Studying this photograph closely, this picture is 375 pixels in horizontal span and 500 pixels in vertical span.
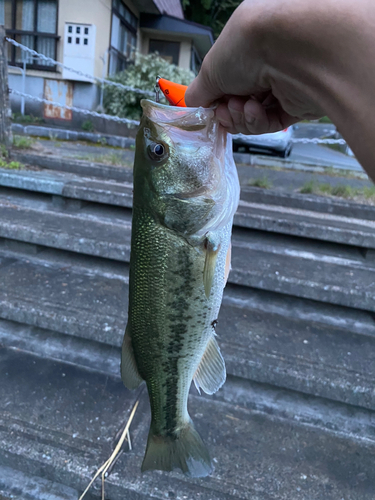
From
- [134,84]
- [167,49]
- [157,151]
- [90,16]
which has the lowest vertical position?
[157,151]

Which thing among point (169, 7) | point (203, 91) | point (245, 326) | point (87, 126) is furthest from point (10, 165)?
point (169, 7)

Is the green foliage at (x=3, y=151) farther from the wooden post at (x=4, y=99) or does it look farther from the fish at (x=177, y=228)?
the fish at (x=177, y=228)

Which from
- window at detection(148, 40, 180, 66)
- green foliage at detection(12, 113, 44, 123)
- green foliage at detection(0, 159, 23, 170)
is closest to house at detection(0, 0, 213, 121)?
green foliage at detection(12, 113, 44, 123)

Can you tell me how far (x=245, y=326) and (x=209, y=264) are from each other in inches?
61.7

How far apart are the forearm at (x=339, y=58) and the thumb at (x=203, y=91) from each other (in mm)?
325

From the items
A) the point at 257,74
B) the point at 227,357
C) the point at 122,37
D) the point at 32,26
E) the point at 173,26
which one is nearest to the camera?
the point at 257,74

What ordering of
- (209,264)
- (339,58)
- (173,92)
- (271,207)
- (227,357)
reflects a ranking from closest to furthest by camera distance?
(339,58) < (209,264) < (173,92) < (227,357) < (271,207)

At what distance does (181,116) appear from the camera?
3.95ft

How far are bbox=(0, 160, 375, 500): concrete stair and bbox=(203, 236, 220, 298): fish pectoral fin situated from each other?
120 centimetres

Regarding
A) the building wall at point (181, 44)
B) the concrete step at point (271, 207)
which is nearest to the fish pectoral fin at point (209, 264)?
the concrete step at point (271, 207)

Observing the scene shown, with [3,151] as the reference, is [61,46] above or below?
above

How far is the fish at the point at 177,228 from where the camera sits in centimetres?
122

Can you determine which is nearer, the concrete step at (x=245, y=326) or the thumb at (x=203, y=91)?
the thumb at (x=203, y=91)

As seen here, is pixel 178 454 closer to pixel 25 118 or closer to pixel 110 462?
pixel 110 462
